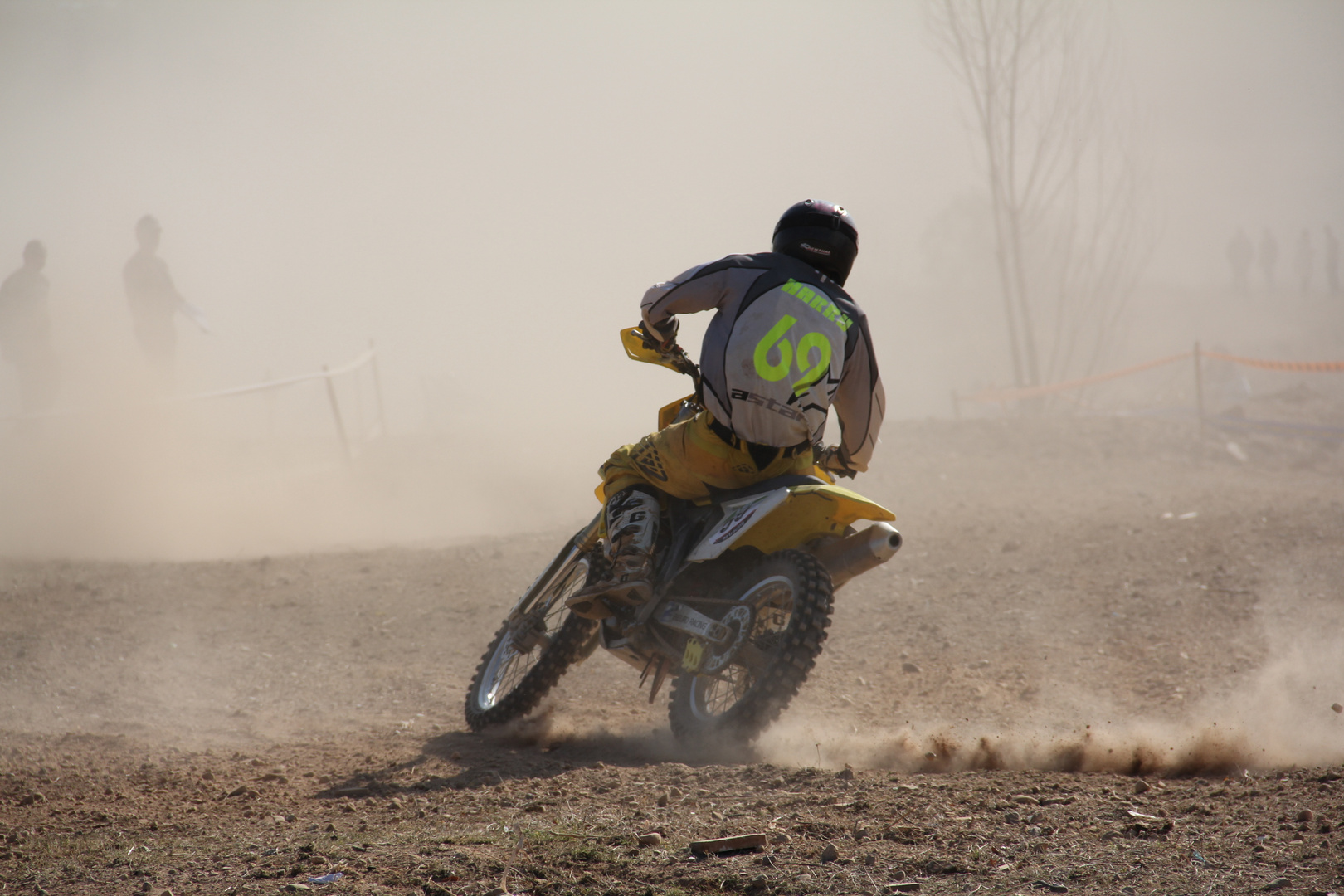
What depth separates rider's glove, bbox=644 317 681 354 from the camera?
3971 millimetres

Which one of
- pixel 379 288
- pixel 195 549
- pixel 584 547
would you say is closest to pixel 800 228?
pixel 584 547

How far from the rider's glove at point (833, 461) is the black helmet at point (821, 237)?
2.15 ft

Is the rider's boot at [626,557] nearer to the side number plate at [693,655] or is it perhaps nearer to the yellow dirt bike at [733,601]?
the yellow dirt bike at [733,601]

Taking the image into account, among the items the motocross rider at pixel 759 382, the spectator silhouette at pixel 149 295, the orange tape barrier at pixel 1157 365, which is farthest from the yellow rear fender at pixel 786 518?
the spectator silhouette at pixel 149 295

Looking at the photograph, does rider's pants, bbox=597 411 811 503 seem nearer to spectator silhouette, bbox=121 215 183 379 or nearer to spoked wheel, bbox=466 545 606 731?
spoked wheel, bbox=466 545 606 731

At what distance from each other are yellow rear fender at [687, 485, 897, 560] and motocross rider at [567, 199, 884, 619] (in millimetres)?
228

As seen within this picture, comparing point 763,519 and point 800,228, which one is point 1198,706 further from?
point 800,228

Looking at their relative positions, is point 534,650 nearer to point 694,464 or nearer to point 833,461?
point 694,464

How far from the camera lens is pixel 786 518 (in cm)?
362

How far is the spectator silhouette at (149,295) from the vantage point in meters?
12.8

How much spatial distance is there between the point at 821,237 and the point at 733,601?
1.39m

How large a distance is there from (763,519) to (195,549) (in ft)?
23.5

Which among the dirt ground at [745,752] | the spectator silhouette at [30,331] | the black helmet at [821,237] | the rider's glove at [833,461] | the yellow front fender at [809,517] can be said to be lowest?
the dirt ground at [745,752]

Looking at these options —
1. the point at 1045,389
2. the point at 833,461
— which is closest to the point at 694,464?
the point at 833,461
